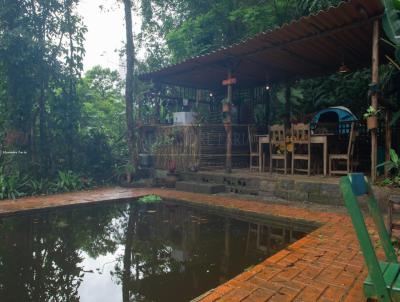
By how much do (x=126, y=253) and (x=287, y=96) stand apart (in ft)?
28.8

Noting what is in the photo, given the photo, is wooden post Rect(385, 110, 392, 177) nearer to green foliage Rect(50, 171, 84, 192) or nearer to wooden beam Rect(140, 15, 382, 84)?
wooden beam Rect(140, 15, 382, 84)

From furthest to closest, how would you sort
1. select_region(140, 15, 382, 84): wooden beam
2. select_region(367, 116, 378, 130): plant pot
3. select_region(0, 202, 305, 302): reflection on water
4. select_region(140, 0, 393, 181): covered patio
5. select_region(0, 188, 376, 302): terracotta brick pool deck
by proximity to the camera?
select_region(140, 0, 393, 181): covered patio, select_region(140, 15, 382, 84): wooden beam, select_region(367, 116, 378, 130): plant pot, select_region(0, 202, 305, 302): reflection on water, select_region(0, 188, 376, 302): terracotta brick pool deck

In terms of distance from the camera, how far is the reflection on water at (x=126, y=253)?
3.23m

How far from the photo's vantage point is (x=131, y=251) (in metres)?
4.35

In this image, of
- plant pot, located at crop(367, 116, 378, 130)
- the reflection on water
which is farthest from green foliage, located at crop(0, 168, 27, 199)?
plant pot, located at crop(367, 116, 378, 130)

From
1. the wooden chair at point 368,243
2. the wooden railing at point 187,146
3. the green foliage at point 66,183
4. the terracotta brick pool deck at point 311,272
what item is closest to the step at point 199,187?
the wooden railing at point 187,146

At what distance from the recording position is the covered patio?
616 centimetres

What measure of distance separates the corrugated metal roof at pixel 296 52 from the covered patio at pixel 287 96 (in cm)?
2

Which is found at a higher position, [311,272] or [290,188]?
[290,188]

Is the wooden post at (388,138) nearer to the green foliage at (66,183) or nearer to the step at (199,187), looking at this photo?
the step at (199,187)

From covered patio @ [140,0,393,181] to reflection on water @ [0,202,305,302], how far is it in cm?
295

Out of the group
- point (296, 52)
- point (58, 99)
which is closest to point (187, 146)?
point (296, 52)

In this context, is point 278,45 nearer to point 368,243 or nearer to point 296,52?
point 296,52

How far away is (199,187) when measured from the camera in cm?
823
